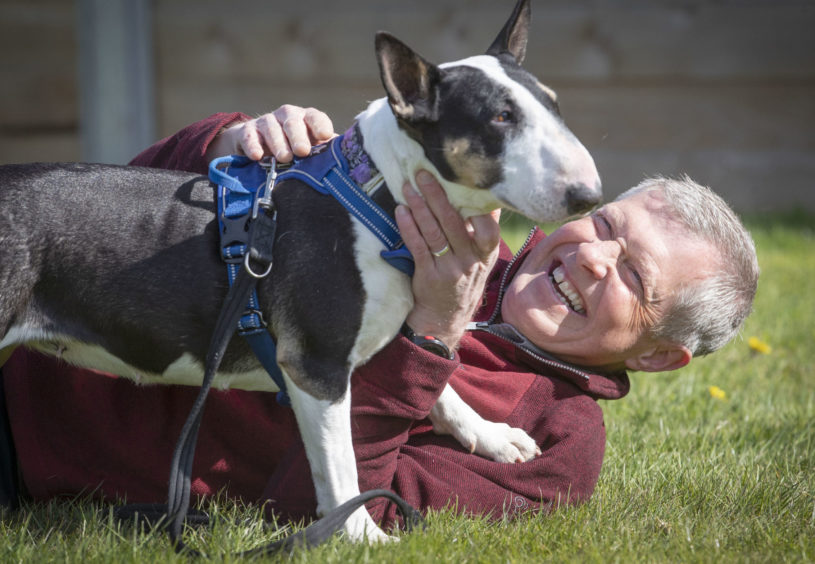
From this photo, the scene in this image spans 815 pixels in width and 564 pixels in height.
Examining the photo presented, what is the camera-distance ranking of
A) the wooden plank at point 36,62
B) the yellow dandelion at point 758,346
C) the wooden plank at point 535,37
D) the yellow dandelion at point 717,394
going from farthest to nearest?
1. the wooden plank at point 36,62
2. the wooden plank at point 535,37
3. the yellow dandelion at point 758,346
4. the yellow dandelion at point 717,394

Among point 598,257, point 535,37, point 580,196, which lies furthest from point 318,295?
point 535,37

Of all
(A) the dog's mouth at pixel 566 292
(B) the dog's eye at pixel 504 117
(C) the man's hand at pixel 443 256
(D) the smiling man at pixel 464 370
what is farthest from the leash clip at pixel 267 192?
(A) the dog's mouth at pixel 566 292

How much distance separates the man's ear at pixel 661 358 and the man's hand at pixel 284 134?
51.4 inches

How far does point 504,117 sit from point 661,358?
4.25 feet

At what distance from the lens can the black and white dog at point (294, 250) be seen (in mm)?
2311

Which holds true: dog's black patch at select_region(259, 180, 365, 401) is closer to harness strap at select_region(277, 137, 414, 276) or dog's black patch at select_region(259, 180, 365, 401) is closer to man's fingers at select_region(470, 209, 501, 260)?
harness strap at select_region(277, 137, 414, 276)

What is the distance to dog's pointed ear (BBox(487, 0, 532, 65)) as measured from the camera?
261cm

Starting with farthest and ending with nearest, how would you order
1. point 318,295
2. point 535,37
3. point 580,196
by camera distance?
point 535,37
point 318,295
point 580,196

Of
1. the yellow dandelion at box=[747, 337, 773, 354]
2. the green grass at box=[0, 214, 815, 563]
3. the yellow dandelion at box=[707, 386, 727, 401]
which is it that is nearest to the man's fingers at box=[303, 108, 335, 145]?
the green grass at box=[0, 214, 815, 563]

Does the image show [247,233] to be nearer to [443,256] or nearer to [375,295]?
[375,295]

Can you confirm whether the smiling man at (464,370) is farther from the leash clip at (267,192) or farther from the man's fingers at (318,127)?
the leash clip at (267,192)

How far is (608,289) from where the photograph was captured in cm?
300

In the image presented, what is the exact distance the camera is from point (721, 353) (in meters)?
4.84

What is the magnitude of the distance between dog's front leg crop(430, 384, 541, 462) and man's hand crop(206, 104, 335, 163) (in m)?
0.86
